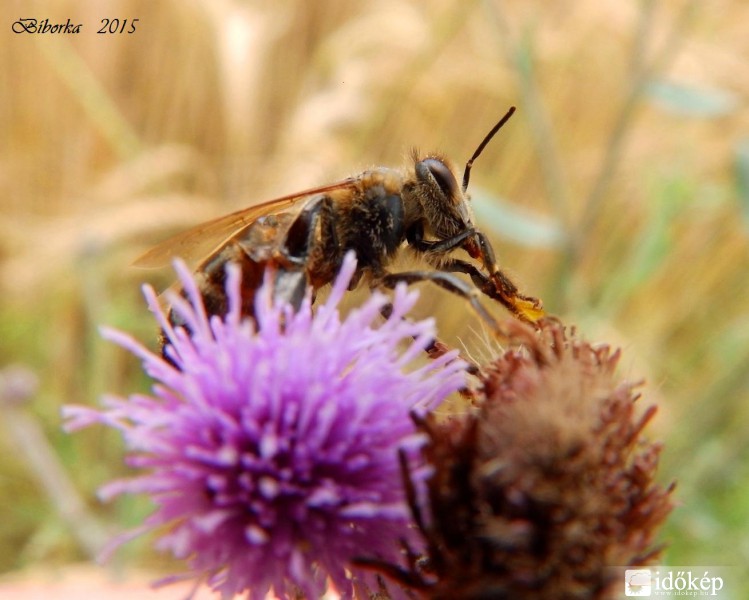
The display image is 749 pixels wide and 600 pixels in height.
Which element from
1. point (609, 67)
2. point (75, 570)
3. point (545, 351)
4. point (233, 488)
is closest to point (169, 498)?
point (233, 488)

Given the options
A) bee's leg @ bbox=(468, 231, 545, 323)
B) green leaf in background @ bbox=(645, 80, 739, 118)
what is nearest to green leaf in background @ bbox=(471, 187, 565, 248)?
green leaf in background @ bbox=(645, 80, 739, 118)

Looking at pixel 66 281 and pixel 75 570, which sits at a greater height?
pixel 66 281

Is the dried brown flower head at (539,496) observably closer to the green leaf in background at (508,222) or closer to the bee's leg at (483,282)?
the bee's leg at (483,282)

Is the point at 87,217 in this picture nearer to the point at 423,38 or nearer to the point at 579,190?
the point at 423,38

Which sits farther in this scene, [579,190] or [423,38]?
[579,190]

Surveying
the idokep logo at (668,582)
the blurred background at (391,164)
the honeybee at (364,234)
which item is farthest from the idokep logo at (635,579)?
the blurred background at (391,164)

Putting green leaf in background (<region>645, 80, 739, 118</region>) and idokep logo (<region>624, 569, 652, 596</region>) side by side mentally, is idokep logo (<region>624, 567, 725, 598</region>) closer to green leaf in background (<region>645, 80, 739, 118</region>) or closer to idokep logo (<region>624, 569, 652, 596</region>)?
idokep logo (<region>624, 569, 652, 596</region>)
